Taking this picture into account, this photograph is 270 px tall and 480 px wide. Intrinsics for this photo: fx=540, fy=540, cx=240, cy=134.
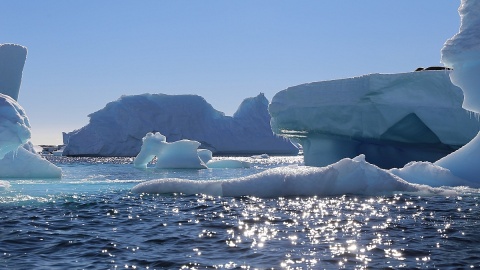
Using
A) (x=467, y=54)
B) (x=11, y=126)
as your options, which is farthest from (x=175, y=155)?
(x=467, y=54)

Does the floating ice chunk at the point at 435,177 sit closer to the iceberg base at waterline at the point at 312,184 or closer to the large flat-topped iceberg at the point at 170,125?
the iceberg base at waterline at the point at 312,184

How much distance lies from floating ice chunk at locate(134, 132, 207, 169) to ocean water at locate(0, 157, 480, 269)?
23.0 m

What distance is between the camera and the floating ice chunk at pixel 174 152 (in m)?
35.8

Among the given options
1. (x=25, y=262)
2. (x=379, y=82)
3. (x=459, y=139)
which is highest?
(x=379, y=82)

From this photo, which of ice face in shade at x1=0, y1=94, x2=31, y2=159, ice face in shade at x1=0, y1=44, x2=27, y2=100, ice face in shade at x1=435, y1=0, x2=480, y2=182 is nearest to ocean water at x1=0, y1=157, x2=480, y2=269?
ice face in shade at x1=0, y1=94, x2=31, y2=159

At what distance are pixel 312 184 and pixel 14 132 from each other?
8.62 meters

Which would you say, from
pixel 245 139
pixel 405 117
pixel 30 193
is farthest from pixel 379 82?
pixel 245 139

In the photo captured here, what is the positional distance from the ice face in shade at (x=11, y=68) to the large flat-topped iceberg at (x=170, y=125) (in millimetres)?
33941

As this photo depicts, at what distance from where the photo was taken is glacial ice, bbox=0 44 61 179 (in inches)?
606

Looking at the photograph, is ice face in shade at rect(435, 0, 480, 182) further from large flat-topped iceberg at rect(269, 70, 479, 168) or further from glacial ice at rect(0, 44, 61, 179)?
glacial ice at rect(0, 44, 61, 179)

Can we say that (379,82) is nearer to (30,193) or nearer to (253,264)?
(30,193)

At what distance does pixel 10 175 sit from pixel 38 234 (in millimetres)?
17775

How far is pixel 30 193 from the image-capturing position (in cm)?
1448

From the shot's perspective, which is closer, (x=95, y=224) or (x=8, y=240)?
(x=8, y=240)
